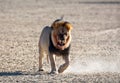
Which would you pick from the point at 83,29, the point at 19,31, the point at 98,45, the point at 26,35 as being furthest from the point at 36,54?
the point at 83,29

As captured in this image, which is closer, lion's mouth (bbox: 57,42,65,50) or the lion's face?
the lion's face

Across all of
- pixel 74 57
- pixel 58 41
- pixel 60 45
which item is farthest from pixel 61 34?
pixel 74 57

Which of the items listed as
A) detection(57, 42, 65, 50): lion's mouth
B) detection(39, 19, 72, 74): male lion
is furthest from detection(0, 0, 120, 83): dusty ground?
detection(57, 42, 65, 50): lion's mouth

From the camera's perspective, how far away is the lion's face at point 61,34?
44.0ft

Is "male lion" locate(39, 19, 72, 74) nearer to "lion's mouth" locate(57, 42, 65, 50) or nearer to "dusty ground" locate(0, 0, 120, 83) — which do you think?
"lion's mouth" locate(57, 42, 65, 50)

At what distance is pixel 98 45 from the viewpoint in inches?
828

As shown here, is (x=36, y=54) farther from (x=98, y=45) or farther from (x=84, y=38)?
(x=84, y=38)

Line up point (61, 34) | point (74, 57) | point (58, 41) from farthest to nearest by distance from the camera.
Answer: point (74, 57) < point (58, 41) < point (61, 34)

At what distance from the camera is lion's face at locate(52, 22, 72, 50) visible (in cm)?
1341

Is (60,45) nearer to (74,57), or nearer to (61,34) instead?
(61,34)

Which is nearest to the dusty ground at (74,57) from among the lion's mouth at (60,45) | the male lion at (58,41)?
the male lion at (58,41)

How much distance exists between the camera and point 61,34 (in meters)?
13.4

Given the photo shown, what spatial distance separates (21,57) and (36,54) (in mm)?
968

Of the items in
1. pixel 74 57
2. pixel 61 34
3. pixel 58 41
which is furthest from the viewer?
pixel 74 57
